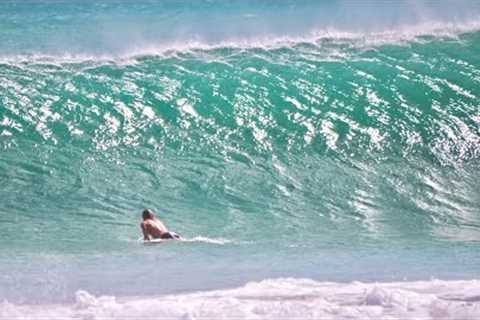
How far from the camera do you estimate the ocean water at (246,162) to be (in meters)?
9.77

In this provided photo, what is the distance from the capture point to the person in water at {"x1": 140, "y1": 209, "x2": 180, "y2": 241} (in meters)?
12.4

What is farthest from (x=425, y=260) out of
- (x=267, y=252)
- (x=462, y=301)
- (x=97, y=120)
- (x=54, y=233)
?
(x=97, y=120)

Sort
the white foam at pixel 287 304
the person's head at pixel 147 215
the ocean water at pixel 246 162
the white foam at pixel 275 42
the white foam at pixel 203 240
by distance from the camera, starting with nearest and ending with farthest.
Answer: the white foam at pixel 287 304, the ocean water at pixel 246 162, the white foam at pixel 203 240, the person's head at pixel 147 215, the white foam at pixel 275 42

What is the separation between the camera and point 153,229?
1254 centimetres

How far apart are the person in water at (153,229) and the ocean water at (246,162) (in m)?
0.18

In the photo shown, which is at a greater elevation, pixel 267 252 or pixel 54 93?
pixel 54 93

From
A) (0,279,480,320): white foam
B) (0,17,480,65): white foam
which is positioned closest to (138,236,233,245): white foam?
(0,279,480,320): white foam

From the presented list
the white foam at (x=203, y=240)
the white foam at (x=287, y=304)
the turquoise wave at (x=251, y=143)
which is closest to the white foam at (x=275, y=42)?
the turquoise wave at (x=251, y=143)

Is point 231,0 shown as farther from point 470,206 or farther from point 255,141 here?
point 470,206

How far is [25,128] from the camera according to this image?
17.8m

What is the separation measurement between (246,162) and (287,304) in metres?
7.75

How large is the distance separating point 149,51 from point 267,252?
11.2 m

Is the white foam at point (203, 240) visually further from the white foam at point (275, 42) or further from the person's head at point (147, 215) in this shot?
the white foam at point (275, 42)

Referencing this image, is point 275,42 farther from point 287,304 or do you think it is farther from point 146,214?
point 287,304
